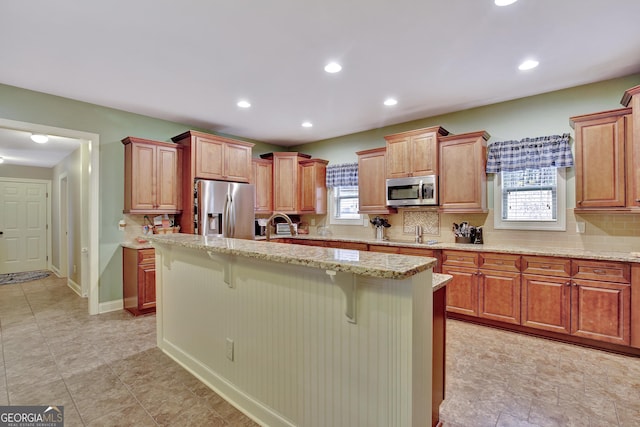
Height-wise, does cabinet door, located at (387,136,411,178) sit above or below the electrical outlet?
above

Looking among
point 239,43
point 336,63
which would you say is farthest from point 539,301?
point 239,43

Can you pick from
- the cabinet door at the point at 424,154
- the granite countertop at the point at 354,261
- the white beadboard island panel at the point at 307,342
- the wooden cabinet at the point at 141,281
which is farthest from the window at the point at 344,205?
the granite countertop at the point at 354,261

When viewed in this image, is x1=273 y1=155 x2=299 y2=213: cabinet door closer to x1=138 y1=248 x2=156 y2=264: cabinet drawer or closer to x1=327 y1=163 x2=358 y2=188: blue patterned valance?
x1=327 y1=163 x2=358 y2=188: blue patterned valance

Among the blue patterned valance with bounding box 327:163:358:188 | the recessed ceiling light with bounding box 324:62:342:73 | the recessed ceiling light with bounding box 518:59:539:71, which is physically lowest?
the blue patterned valance with bounding box 327:163:358:188

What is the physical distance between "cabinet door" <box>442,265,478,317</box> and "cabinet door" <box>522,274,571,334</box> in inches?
18.9

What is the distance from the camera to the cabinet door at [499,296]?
3375 mm

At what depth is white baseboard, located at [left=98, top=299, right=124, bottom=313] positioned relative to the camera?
13.4 ft

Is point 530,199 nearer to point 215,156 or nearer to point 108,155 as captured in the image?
point 215,156

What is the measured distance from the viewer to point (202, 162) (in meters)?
4.50

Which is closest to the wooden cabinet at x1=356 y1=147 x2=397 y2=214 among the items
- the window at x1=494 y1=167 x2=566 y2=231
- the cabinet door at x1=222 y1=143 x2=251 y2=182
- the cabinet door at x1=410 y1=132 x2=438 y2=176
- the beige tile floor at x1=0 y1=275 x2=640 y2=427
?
the cabinet door at x1=410 y1=132 x2=438 y2=176

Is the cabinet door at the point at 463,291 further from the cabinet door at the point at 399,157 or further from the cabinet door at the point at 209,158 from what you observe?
the cabinet door at the point at 209,158

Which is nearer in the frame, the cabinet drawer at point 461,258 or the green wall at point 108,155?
the cabinet drawer at point 461,258

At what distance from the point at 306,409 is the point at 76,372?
6.83 ft

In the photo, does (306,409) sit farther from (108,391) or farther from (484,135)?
(484,135)
